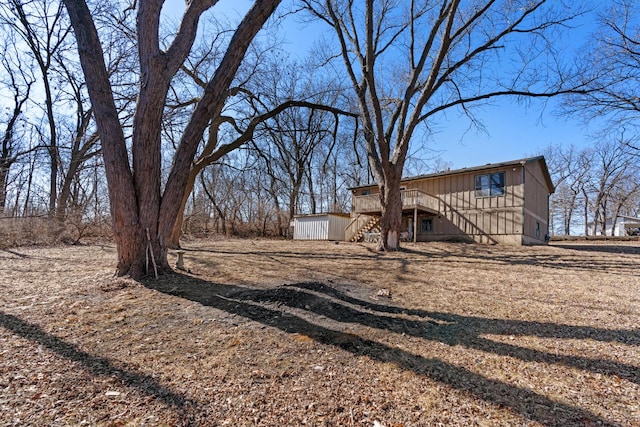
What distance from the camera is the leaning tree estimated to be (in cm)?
445

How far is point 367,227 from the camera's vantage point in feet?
57.7

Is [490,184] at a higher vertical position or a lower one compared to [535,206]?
higher

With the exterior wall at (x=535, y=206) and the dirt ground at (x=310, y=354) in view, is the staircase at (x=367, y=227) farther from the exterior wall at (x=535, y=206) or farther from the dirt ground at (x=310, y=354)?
the dirt ground at (x=310, y=354)

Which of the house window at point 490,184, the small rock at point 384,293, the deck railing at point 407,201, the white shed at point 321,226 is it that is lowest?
the small rock at point 384,293

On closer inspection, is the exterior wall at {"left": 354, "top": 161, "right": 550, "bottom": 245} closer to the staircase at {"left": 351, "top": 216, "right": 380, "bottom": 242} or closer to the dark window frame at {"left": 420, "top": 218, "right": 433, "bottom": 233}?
the dark window frame at {"left": 420, "top": 218, "right": 433, "bottom": 233}

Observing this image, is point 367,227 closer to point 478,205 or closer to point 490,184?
point 478,205

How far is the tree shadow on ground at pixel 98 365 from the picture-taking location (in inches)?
73.3

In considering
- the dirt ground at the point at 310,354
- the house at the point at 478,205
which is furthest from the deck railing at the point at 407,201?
the dirt ground at the point at 310,354

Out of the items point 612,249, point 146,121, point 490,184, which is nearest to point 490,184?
point 490,184

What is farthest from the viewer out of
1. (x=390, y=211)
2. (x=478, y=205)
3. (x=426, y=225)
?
(x=426, y=225)

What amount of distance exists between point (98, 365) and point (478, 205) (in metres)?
15.9

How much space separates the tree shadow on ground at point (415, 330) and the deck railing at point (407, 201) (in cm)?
1193

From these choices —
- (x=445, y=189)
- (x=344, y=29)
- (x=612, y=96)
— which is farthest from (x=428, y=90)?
(x=445, y=189)

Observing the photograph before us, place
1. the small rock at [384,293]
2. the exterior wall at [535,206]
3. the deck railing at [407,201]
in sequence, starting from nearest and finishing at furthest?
1. the small rock at [384,293]
2. the exterior wall at [535,206]
3. the deck railing at [407,201]
